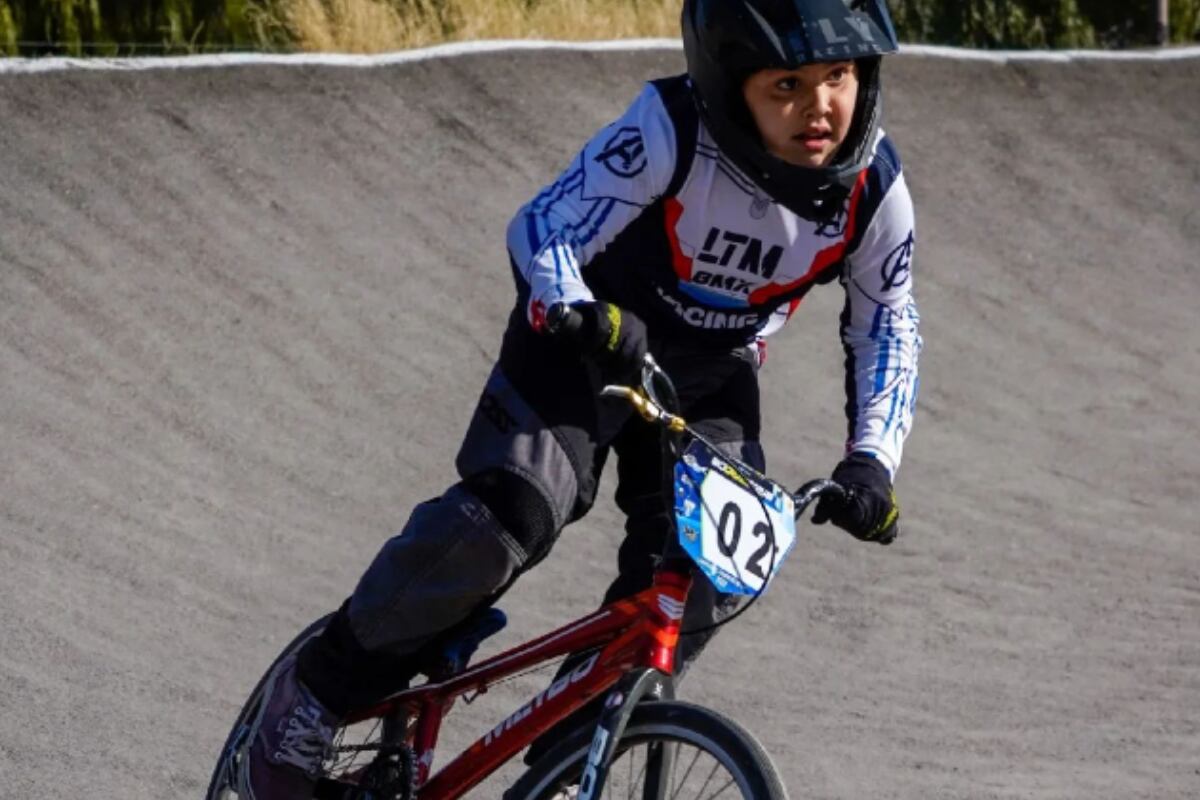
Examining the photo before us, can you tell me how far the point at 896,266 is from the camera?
13.9ft

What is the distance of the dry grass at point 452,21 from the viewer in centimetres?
1302

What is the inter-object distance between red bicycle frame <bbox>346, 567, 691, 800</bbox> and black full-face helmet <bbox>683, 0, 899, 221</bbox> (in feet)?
2.61

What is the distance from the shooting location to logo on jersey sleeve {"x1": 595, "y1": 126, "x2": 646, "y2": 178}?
398 centimetres

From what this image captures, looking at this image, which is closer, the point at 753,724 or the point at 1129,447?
the point at 753,724

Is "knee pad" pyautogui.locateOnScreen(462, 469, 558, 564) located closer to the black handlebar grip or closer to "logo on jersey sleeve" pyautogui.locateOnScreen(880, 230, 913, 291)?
the black handlebar grip

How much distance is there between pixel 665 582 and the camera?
380cm

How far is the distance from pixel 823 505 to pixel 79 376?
573 centimetres

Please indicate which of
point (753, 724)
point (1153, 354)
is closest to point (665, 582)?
point (753, 724)

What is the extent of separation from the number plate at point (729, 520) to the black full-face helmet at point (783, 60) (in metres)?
0.61

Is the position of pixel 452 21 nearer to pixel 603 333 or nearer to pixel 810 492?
pixel 810 492

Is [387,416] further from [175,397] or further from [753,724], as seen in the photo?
[753,724]

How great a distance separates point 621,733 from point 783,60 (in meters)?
1.25

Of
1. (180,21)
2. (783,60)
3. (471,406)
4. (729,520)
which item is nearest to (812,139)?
(783,60)

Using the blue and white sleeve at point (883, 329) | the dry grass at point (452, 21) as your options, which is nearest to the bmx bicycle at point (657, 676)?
the blue and white sleeve at point (883, 329)
